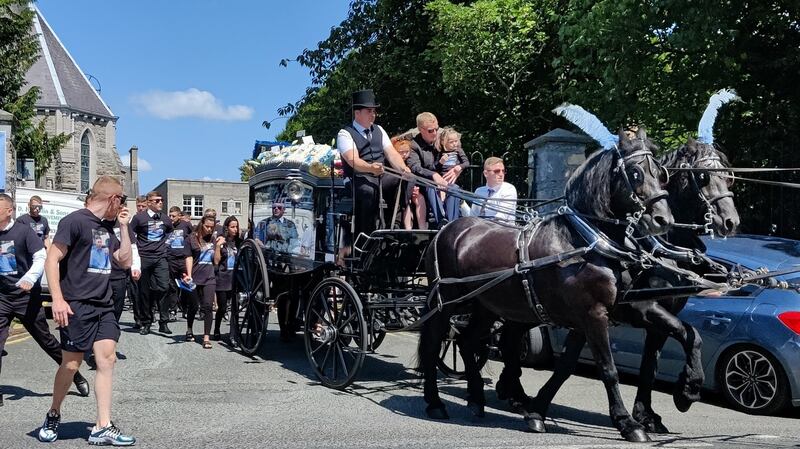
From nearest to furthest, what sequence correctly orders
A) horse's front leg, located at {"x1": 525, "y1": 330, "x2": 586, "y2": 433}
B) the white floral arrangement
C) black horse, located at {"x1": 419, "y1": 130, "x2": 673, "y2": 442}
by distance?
black horse, located at {"x1": 419, "y1": 130, "x2": 673, "y2": 442}
horse's front leg, located at {"x1": 525, "y1": 330, "x2": 586, "y2": 433}
the white floral arrangement

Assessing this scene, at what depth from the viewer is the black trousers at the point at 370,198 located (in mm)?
8297

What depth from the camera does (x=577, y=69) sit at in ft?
54.3

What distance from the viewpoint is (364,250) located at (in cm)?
818

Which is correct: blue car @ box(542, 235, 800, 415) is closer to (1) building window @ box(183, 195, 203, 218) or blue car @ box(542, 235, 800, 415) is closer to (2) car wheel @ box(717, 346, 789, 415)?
(2) car wheel @ box(717, 346, 789, 415)

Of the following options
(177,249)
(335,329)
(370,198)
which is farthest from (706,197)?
(177,249)

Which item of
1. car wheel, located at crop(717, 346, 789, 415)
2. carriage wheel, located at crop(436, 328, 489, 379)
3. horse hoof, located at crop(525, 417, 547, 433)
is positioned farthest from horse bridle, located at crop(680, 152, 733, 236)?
carriage wheel, located at crop(436, 328, 489, 379)

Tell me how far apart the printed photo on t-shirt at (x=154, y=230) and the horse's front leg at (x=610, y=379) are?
823 centimetres

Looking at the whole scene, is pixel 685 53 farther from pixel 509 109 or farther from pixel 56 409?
pixel 56 409

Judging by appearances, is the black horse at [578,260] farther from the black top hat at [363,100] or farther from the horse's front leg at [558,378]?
the black top hat at [363,100]

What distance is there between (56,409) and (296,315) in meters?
5.07

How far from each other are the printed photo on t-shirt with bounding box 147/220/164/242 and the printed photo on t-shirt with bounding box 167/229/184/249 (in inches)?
35.4

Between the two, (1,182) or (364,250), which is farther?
(1,182)

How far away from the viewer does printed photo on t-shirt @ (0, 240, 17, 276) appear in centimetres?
A: 739

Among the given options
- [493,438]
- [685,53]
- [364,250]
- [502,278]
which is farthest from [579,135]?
[493,438]
